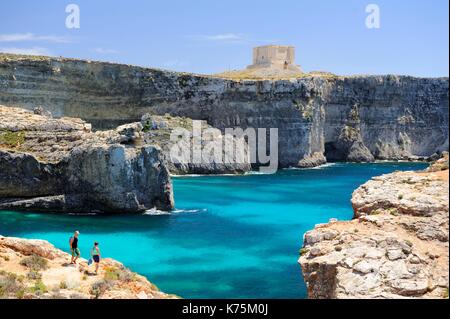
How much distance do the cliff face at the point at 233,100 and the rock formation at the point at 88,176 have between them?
36418 millimetres

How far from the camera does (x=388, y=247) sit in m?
13.9

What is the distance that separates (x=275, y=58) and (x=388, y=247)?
103211 mm

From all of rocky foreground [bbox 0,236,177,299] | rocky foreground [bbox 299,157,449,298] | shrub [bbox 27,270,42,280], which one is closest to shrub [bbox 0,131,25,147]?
rocky foreground [bbox 0,236,177,299]

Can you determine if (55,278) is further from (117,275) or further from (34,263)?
(117,275)

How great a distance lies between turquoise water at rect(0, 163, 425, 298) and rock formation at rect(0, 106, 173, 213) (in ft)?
6.34

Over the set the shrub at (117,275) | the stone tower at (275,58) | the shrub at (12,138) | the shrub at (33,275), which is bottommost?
the shrub at (117,275)

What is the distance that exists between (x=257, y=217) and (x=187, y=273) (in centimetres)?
1706

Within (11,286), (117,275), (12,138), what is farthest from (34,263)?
(12,138)

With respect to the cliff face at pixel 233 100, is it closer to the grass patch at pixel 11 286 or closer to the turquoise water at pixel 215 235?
the turquoise water at pixel 215 235

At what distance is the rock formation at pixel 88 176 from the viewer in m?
43.3

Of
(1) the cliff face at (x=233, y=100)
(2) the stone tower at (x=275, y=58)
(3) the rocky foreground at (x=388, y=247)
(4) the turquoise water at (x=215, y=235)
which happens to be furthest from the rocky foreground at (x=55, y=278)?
(2) the stone tower at (x=275, y=58)

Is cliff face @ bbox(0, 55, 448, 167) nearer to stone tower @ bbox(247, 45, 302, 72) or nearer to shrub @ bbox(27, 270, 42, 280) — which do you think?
stone tower @ bbox(247, 45, 302, 72)

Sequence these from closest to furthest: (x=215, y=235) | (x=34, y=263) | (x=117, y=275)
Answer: (x=117, y=275) → (x=34, y=263) → (x=215, y=235)
